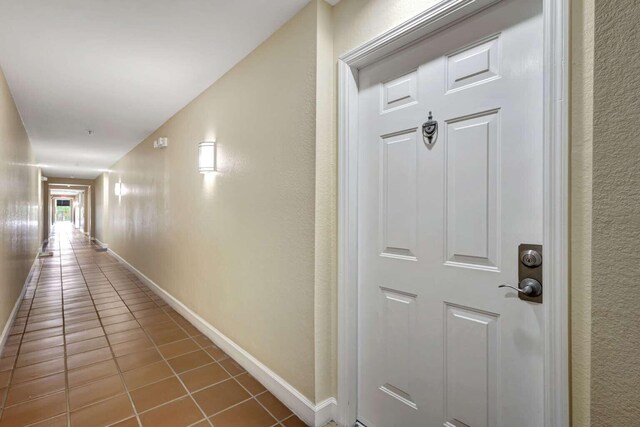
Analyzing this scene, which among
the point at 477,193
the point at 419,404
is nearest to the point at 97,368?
the point at 419,404

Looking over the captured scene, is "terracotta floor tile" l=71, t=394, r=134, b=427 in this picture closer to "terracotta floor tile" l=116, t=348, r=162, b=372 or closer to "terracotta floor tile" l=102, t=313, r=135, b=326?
"terracotta floor tile" l=116, t=348, r=162, b=372

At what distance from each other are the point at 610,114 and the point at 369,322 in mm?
1366

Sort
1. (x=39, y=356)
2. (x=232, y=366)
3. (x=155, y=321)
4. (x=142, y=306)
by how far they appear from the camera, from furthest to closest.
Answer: (x=142, y=306) → (x=155, y=321) → (x=39, y=356) → (x=232, y=366)

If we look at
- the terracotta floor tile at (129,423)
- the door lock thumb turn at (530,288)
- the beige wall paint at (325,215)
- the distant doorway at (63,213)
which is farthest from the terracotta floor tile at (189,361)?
the distant doorway at (63,213)

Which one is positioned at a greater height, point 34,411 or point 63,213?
point 63,213

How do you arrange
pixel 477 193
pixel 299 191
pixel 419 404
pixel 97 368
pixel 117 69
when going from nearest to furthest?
pixel 477 193 < pixel 419 404 < pixel 299 191 < pixel 97 368 < pixel 117 69

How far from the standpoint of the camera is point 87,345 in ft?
9.15

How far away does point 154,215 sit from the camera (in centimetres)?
465

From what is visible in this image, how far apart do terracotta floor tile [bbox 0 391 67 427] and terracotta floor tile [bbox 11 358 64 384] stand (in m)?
0.39

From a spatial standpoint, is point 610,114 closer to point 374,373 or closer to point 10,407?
point 374,373

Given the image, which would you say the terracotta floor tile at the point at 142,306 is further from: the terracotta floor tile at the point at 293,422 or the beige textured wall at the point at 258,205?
the terracotta floor tile at the point at 293,422

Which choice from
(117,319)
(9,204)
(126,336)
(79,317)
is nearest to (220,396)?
(126,336)

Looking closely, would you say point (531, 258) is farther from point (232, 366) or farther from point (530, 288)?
point (232, 366)

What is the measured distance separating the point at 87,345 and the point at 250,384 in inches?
69.2
